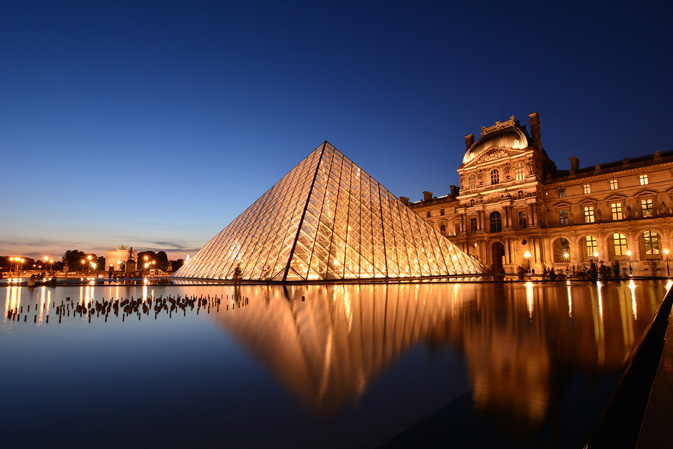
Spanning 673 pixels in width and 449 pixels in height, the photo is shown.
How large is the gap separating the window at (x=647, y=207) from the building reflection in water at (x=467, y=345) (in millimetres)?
35068

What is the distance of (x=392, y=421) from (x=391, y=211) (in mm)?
25847

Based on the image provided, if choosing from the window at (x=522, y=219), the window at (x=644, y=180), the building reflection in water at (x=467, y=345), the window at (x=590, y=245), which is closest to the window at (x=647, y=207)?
the window at (x=644, y=180)

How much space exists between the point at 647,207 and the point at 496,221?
14.0 m

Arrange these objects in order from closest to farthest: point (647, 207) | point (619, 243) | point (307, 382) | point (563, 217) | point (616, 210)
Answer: point (307, 382), point (647, 207), point (616, 210), point (619, 243), point (563, 217)

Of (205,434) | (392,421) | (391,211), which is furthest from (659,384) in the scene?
(391,211)

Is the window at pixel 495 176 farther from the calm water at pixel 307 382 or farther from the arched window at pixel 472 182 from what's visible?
the calm water at pixel 307 382

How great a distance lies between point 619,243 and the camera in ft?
123

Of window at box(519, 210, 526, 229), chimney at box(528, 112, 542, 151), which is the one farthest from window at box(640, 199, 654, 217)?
chimney at box(528, 112, 542, 151)

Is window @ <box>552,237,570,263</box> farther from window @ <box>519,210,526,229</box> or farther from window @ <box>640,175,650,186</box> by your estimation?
window @ <box>640,175,650,186</box>

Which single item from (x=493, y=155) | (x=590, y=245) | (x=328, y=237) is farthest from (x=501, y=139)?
(x=328, y=237)

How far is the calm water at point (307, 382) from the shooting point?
224 centimetres

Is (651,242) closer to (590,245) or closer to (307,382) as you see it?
(590,245)

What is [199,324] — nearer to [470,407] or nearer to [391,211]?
[470,407]

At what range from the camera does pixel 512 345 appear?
180 inches
